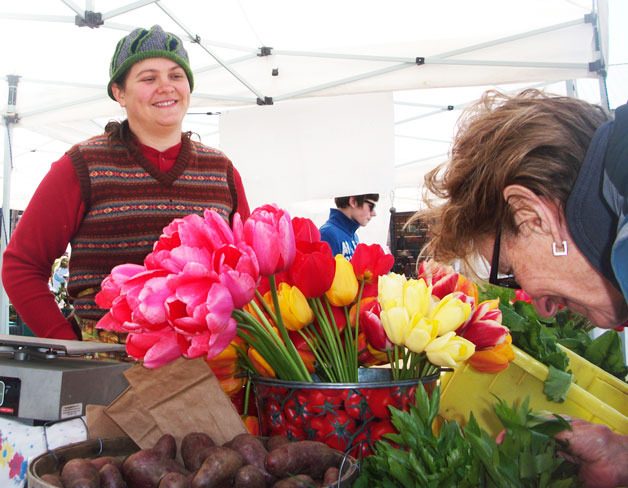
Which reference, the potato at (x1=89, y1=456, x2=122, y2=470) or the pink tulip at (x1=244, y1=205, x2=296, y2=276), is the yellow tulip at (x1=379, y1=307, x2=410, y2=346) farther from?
the potato at (x1=89, y1=456, x2=122, y2=470)

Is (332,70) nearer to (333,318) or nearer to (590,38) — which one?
(590,38)

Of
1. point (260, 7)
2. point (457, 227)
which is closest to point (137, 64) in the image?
point (457, 227)

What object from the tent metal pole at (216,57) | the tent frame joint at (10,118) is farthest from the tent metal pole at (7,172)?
the tent metal pole at (216,57)

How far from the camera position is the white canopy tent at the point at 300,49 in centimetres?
375

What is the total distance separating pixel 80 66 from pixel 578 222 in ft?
13.9

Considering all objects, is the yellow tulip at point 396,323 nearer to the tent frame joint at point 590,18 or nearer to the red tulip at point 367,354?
the red tulip at point 367,354

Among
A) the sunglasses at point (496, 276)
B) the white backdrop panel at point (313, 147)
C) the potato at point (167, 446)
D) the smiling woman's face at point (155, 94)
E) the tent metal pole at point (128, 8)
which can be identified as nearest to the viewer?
the potato at point (167, 446)

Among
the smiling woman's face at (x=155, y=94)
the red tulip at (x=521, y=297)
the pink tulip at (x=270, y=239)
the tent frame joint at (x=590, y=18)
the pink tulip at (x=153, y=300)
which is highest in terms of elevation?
the tent frame joint at (x=590, y=18)

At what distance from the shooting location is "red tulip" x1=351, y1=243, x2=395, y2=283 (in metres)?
0.86

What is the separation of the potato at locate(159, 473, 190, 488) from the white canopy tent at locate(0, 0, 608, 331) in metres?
3.35

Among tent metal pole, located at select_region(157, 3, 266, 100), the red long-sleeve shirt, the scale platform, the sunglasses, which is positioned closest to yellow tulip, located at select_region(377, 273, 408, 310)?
the sunglasses

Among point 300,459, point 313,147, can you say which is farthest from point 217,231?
point 313,147

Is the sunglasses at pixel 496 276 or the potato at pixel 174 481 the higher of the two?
the sunglasses at pixel 496 276

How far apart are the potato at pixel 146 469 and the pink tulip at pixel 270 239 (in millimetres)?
231
